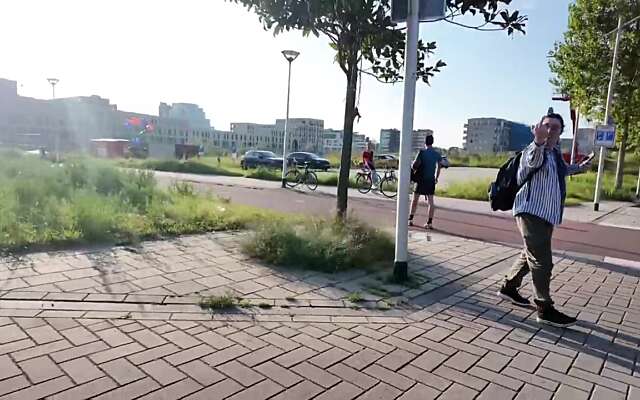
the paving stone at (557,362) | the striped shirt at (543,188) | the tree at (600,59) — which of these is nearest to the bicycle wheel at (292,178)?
the tree at (600,59)

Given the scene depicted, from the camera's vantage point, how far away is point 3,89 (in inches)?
2847

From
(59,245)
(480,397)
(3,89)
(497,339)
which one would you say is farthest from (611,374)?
(3,89)

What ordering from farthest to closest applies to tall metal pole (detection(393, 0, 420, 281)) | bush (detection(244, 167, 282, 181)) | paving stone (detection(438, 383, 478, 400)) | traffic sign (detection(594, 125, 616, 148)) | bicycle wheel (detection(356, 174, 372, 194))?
bush (detection(244, 167, 282, 181)), bicycle wheel (detection(356, 174, 372, 194)), traffic sign (detection(594, 125, 616, 148)), tall metal pole (detection(393, 0, 420, 281)), paving stone (detection(438, 383, 478, 400))

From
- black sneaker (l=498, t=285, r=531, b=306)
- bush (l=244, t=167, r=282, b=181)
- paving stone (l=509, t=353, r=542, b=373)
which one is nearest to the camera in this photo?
paving stone (l=509, t=353, r=542, b=373)

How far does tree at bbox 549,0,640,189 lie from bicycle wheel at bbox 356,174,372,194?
938cm

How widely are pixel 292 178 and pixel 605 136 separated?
37.8 ft

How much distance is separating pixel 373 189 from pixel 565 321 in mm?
14172

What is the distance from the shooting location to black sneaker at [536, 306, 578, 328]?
4.01 m

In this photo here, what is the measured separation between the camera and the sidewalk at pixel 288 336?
2.79 meters

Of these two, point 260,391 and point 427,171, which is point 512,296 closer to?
point 260,391

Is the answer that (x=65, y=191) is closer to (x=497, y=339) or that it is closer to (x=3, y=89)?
(x=497, y=339)

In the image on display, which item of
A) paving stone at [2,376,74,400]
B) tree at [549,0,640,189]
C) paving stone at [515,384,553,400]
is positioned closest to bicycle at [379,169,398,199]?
tree at [549,0,640,189]

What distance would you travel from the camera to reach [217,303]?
4.02m

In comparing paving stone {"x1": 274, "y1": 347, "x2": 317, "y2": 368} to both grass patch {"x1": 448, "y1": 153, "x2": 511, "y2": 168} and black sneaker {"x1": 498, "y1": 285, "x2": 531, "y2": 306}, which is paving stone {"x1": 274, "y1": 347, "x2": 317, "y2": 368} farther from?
grass patch {"x1": 448, "y1": 153, "x2": 511, "y2": 168}
